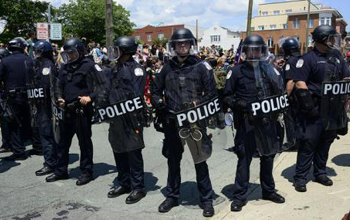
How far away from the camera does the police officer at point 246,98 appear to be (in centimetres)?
392

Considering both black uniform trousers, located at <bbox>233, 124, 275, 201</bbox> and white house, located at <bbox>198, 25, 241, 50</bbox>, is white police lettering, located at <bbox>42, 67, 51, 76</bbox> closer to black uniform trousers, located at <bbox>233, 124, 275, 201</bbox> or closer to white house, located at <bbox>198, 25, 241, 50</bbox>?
black uniform trousers, located at <bbox>233, 124, 275, 201</bbox>

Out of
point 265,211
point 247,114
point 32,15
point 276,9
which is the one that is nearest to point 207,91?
point 247,114

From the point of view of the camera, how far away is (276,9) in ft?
299

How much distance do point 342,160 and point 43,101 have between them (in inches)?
194

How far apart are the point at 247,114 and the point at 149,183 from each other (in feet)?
6.37

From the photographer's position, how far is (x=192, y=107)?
148 inches

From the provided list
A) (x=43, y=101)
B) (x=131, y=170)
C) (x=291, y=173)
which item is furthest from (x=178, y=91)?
(x=43, y=101)

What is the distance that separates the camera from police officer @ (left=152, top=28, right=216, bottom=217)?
381cm

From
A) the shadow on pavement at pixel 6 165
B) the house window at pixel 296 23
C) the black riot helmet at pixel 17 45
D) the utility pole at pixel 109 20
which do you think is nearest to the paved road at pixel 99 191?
the shadow on pavement at pixel 6 165

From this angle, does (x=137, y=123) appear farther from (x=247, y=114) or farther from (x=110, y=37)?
(x=110, y=37)

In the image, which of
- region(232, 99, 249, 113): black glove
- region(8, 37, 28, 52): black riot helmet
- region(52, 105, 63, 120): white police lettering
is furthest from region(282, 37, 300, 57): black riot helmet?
region(8, 37, 28, 52): black riot helmet

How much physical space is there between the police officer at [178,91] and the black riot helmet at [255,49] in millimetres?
463

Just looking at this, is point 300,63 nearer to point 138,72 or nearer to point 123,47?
point 138,72

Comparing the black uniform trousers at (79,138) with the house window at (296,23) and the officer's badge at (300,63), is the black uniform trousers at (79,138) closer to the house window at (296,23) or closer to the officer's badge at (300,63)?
the officer's badge at (300,63)
